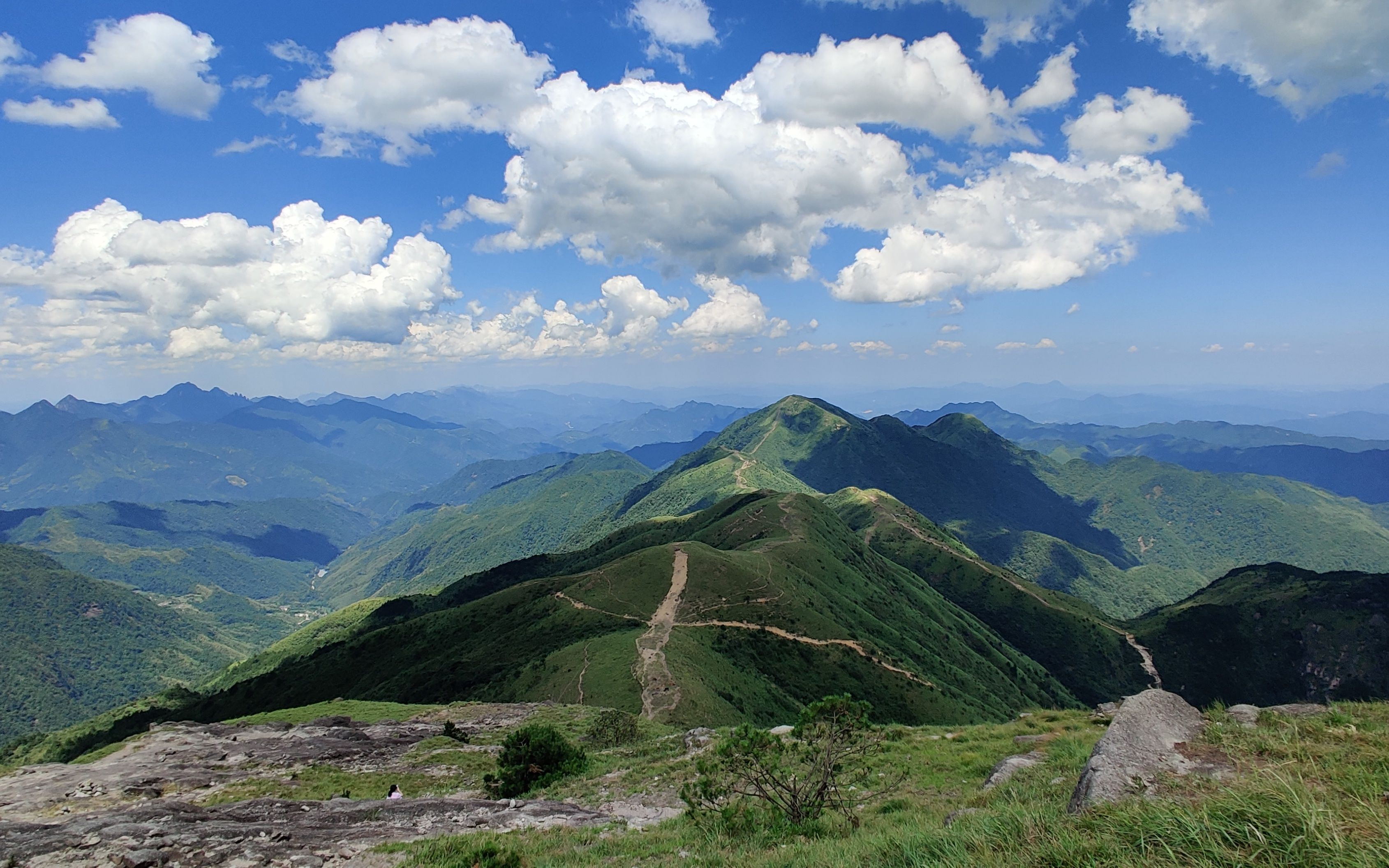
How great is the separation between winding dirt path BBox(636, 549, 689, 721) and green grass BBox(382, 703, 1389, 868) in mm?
49958

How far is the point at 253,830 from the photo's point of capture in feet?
58.6

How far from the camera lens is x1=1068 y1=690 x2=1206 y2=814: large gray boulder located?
9.55m

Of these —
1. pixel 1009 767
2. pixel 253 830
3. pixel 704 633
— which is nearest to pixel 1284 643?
pixel 704 633

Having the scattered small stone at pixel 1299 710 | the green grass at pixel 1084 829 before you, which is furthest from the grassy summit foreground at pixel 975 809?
the scattered small stone at pixel 1299 710

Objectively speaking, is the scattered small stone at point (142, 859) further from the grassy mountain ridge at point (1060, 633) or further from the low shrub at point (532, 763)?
the grassy mountain ridge at point (1060, 633)

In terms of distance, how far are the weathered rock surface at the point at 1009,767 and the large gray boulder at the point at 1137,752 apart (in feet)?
19.5

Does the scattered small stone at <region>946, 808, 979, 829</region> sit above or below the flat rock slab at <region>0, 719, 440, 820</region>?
above

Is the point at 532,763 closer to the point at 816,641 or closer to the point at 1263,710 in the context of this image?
the point at 1263,710

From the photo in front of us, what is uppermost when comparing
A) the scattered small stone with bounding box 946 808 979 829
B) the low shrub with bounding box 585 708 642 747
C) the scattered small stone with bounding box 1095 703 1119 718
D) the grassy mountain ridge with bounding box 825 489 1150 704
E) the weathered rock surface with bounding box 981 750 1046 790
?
the scattered small stone with bounding box 946 808 979 829

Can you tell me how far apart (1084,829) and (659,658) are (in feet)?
252

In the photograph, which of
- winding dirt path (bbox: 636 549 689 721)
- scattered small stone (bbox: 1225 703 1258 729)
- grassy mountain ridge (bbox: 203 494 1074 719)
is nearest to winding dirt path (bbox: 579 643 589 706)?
grassy mountain ridge (bbox: 203 494 1074 719)

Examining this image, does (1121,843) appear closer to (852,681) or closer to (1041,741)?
(1041,741)

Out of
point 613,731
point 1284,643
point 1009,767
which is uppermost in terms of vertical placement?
point 1009,767

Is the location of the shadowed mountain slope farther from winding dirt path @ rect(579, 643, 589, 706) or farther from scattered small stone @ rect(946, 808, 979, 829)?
scattered small stone @ rect(946, 808, 979, 829)
